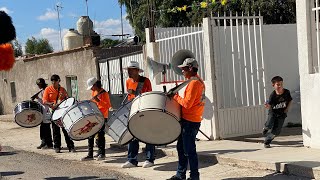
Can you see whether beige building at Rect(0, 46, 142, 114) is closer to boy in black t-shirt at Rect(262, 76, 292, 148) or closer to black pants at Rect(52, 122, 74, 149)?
black pants at Rect(52, 122, 74, 149)

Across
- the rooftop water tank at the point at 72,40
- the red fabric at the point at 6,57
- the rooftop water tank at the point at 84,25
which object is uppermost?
the rooftop water tank at the point at 84,25

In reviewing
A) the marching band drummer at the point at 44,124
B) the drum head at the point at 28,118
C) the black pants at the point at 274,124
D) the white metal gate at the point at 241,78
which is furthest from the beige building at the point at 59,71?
the black pants at the point at 274,124

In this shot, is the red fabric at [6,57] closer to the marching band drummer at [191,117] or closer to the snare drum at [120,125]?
the snare drum at [120,125]

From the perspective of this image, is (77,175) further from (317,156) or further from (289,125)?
(289,125)

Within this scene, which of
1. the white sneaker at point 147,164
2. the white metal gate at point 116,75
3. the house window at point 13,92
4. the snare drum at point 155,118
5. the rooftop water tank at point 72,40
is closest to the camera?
the snare drum at point 155,118

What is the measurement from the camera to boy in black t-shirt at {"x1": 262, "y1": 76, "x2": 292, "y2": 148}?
26.5 ft

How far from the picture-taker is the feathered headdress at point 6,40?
6.34 m

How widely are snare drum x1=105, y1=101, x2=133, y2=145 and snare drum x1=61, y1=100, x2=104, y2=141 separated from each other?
0.41 m

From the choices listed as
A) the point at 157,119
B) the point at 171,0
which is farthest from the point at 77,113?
the point at 171,0

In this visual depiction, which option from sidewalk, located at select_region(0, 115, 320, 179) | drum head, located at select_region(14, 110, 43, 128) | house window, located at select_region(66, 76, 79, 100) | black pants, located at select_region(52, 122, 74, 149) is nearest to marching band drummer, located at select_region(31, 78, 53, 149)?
drum head, located at select_region(14, 110, 43, 128)

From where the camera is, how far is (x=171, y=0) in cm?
3234

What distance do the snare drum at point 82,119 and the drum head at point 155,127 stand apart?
190 cm

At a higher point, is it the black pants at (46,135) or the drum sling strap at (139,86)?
the drum sling strap at (139,86)

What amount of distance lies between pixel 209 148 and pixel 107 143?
10.5ft
